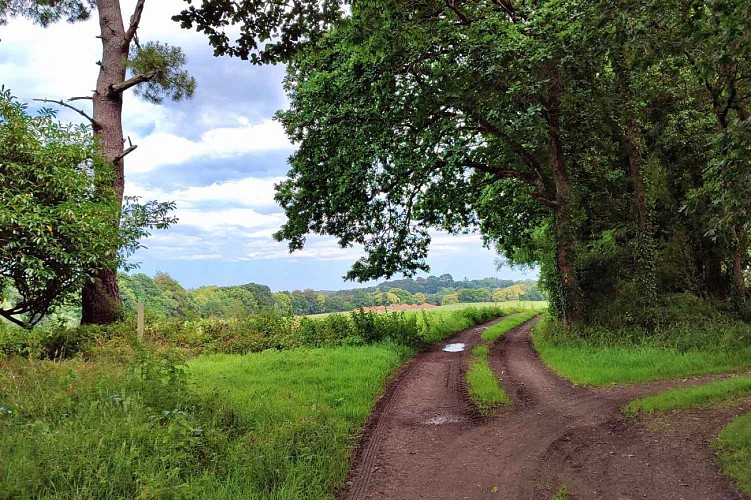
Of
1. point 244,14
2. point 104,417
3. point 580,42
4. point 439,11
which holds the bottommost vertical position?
point 104,417

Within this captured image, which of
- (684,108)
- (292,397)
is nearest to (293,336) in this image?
(292,397)

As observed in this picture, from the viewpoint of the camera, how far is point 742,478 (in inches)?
171

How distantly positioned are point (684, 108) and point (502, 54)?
27.6 ft

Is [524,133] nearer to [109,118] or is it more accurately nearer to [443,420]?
[443,420]

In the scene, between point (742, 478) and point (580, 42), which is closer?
point (742, 478)

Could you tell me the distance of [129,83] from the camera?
40.2 feet

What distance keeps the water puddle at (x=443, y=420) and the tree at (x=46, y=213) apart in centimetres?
695

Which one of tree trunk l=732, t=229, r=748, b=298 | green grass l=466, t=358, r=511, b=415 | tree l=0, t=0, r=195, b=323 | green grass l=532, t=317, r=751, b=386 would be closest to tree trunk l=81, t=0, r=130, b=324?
tree l=0, t=0, r=195, b=323

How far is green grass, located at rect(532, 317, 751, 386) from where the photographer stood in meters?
8.92

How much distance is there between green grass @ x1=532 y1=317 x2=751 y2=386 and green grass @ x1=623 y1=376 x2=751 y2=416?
1481mm

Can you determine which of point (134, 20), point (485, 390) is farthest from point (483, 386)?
point (134, 20)

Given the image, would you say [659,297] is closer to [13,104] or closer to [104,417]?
[104,417]

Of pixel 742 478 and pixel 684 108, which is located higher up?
pixel 684 108

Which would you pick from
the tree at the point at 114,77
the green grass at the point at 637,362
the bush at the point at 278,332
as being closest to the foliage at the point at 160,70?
the tree at the point at 114,77
